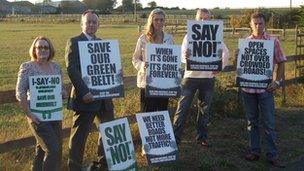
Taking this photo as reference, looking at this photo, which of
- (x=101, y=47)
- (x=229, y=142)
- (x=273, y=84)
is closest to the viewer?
(x=101, y=47)

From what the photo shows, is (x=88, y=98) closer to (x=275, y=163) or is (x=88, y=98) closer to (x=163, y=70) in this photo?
(x=163, y=70)

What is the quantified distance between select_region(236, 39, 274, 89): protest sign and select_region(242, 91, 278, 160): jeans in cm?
18

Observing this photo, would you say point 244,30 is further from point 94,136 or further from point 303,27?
point 94,136

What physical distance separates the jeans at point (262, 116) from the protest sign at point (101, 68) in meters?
2.21

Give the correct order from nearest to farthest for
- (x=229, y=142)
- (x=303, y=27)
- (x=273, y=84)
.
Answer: (x=273, y=84) → (x=229, y=142) → (x=303, y=27)

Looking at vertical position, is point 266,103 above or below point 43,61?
below

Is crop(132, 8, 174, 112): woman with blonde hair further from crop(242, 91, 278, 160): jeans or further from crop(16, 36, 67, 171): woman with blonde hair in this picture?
crop(16, 36, 67, 171): woman with blonde hair

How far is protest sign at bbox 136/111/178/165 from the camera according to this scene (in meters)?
7.43

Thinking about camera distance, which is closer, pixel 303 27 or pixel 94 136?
pixel 94 136

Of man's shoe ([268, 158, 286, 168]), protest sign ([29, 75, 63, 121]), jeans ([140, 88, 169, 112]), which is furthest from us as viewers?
man's shoe ([268, 158, 286, 168])

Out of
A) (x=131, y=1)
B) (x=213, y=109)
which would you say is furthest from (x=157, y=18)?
(x=131, y=1)

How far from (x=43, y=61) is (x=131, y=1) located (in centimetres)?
13424

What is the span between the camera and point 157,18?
7363 millimetres

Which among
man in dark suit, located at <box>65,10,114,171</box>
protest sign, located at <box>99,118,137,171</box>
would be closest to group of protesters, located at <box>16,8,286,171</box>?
man in dark suit, located at <box>65,10,114,171</box>
